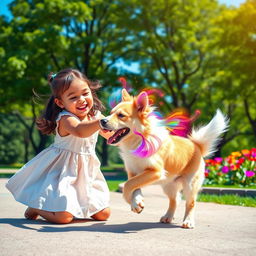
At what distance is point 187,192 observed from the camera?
4602mm

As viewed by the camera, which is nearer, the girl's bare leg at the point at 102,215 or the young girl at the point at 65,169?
the young girl at the point at 65,169

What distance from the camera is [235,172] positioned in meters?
10.0

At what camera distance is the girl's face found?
4.67 meters

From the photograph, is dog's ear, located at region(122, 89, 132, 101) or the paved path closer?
the paved path

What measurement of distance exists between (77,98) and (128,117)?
2.54 ft

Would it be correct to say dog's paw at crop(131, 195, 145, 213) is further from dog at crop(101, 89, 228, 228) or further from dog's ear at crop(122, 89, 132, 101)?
dog's ear at crop(122, 89, 132, 101)

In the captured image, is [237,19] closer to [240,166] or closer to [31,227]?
[240,166]

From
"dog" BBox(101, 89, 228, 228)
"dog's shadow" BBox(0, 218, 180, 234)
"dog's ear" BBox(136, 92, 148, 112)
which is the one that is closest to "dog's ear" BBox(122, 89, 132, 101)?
"dog" BBox(101, 89, 228, 228)

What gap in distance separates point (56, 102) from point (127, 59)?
19677 mm

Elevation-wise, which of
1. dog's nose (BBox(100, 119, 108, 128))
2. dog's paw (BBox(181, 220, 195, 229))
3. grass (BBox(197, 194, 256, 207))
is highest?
dog's nose (BBox(100, 119, 108, 128))

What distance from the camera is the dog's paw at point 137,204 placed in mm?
3963

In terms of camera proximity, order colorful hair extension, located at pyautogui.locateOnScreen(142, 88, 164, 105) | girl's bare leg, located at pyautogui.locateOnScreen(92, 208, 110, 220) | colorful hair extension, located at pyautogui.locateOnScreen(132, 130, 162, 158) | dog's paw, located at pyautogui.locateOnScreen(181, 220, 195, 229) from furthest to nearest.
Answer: girl's bare leg, located at pyautogui.locateOnScreen(92, 208, 110, 220) < colorful hair extension, located at pyautogui.locateOnScreen(142, 88, 164, 105) < dog's paw, located at pyautogui.locateOnScreen(181, 220, 195, 229) < colorful hair extension, located at pyautogui.locateOnScreen(132, 130, 162, 158)

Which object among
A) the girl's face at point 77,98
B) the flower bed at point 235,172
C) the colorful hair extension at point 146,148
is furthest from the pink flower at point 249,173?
the girl's face at point 77,98

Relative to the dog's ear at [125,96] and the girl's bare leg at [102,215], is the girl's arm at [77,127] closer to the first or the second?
the dog's ear at [125,96]
